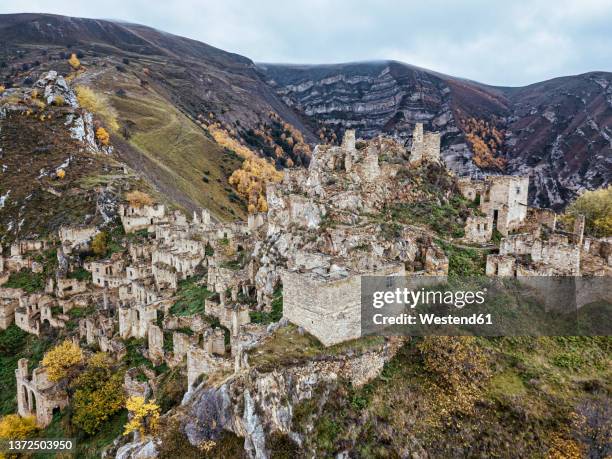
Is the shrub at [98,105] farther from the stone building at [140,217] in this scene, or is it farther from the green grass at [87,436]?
the green grass at [87,436]

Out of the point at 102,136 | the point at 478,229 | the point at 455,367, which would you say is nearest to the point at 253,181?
the point at 102,136

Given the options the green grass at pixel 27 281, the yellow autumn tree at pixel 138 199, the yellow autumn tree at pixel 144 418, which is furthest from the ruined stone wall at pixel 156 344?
the yellow autumn tree at pixel 138 199

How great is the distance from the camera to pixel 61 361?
1190 inches

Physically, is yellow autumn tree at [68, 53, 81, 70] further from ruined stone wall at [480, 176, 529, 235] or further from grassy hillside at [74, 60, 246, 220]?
ruined stone wall at [480, 176, 529, 235]

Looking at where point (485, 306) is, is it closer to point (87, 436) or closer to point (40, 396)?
point (87, 436)

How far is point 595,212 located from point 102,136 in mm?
89652

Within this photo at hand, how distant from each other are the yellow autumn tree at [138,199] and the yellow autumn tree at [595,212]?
53.1 metres

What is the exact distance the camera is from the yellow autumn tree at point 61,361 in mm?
29672

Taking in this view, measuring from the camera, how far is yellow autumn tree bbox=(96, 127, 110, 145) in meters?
89.2

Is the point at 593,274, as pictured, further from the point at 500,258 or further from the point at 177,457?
the point at 177,457

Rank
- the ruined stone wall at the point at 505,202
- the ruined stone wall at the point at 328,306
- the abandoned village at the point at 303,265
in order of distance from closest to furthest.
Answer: the ruined stone wall at the point at 328,306, the abandoned village at the point at 303,265, the ruined stone wall at the point at 505,202

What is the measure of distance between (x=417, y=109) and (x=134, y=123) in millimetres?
116273

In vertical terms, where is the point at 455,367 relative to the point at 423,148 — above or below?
below

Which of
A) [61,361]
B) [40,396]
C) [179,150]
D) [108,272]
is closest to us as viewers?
[40,396]
